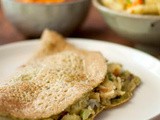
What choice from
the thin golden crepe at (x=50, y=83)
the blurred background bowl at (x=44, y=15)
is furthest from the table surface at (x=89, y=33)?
the thin golden crepe at (x=50, y=83)

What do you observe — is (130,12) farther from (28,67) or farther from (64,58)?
(28,67)

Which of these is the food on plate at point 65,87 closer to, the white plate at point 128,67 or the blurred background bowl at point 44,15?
the white plate at point 128,67

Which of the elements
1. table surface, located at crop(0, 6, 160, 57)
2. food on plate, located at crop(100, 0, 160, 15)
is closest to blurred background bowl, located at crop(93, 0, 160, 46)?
food on plate, located at crop(100, 0, 160, 15)

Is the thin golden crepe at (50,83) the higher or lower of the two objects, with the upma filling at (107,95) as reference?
higher

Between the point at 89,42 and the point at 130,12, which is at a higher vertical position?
the point at 130,12

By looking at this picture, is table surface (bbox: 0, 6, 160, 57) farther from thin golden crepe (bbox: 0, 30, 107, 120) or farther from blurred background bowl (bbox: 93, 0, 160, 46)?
thin golden crepe (bbox: 0, 30, 107, 120)

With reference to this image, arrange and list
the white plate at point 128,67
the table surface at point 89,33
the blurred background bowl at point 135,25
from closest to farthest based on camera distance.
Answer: the white plate at point 128,67, the blurred background bowl at point 135,25, the table surface at point 89,33

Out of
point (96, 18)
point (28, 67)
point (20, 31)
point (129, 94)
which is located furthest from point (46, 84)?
point (96, 18)
